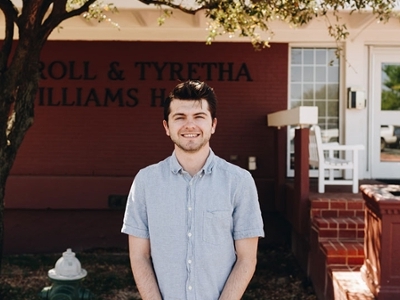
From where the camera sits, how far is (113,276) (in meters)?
7.05

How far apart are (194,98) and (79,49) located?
6.37 meters

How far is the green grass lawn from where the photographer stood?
6.38 meters

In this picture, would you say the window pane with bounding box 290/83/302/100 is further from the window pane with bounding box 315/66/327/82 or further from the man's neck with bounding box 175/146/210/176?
the man's neck with bounding box 175/146/210/176

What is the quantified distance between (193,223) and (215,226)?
0.10 m

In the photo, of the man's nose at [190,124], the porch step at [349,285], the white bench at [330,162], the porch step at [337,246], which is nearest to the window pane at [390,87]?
the white bench at [330,162]

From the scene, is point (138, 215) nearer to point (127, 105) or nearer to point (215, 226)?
point (215, 226)

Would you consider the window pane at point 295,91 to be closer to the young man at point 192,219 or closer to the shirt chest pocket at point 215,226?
the young man at point 192,219

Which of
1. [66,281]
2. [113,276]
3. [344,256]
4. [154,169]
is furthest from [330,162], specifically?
[154,169]

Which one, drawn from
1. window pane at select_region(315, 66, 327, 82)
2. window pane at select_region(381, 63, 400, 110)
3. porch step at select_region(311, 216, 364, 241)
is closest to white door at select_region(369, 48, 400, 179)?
window pane at select_region(381, 63, 400, 110)

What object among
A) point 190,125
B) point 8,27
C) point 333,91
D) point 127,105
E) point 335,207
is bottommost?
point 335,207

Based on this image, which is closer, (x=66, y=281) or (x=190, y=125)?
(x=190, y=125)

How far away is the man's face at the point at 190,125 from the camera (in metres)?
2.49

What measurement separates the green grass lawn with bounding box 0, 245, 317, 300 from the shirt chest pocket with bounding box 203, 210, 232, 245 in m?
4.01

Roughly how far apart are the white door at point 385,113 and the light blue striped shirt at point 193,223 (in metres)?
6.44
